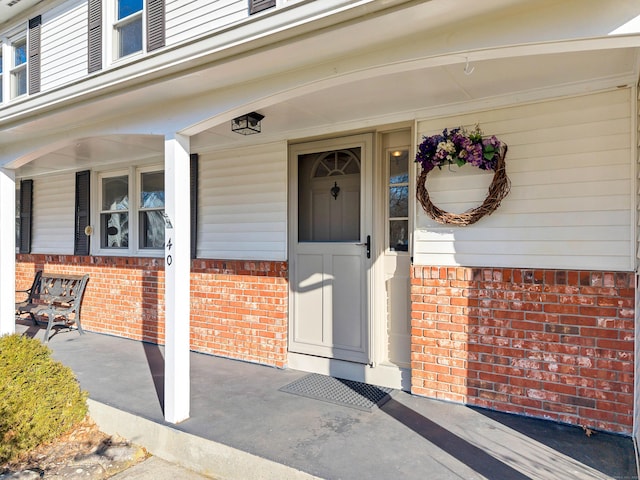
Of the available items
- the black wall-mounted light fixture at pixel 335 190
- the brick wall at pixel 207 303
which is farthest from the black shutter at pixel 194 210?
the black wall-mounted light fixture at pixel 335 190

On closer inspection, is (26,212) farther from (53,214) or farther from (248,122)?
(248,122)

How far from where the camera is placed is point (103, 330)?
589cm

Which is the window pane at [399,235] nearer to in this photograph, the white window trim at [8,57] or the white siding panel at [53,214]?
the white window trim at [8,57]

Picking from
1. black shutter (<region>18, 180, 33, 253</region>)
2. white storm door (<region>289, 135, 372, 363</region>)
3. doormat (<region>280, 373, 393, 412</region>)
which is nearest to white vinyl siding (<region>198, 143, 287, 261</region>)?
white storm door (<region>289, 135, 372, 363</region>)

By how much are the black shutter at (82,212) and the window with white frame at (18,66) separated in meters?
1.28

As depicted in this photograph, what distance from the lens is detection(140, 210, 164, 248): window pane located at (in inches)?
218

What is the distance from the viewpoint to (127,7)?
4.22 m

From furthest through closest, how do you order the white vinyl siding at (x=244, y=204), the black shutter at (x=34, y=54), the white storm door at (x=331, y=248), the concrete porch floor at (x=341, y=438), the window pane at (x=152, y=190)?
the window pane at (x=152, y=190) → the black shutter at (x=34, y=54) → the white vinyl siding at (x=244, y=204) → the white storm door at (x=331, y=248) → the concrete porch floor at (x=341, y=438)

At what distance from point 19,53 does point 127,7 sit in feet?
7.52

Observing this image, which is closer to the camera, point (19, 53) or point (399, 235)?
point (399, 235)

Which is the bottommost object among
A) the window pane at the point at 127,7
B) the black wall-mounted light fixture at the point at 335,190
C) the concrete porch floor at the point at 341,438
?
the concrete porch floor at the point at 341,438

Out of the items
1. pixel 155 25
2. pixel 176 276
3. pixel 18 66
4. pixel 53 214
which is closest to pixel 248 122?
pixel 155 25

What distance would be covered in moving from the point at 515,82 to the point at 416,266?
5.08ft

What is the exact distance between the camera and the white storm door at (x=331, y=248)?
398cm
